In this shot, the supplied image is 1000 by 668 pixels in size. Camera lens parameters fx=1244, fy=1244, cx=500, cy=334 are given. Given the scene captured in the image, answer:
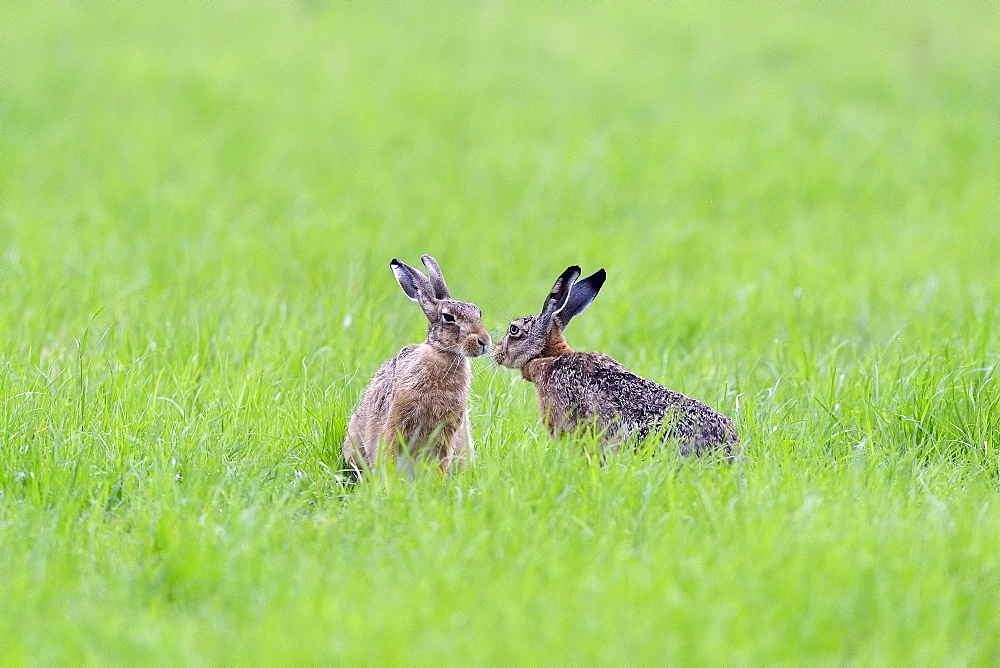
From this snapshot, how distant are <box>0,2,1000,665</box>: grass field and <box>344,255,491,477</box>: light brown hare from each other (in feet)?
0.51

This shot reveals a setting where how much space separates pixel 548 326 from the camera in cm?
632

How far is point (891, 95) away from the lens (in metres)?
15.8

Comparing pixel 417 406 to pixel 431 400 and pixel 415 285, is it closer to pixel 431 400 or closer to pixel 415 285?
pixel 431 400

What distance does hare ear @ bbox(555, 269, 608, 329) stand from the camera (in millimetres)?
6234

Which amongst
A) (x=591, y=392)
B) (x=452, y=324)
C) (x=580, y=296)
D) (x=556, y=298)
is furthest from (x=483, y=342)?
(x=580, y=296)

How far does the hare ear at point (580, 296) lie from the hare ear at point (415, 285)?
72 cm

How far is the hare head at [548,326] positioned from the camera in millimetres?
6250

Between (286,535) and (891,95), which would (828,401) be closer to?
→ (286,535)

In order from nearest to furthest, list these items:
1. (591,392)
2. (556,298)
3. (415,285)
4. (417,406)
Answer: (417,406)
(591,392)
(415,285)
(556,298)

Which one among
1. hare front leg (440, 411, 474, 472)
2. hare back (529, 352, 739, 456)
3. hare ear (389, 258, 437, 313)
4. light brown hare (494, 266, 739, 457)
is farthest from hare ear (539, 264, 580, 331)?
hare front leg (440, 411, 474, 472)

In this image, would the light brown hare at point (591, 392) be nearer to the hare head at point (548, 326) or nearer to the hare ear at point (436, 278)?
the hare head at point (548, 326)

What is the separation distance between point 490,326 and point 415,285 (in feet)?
6.89

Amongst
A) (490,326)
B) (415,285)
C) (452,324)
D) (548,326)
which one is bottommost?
(490,326)

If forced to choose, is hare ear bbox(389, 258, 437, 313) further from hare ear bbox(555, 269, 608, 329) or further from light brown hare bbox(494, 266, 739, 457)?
hare ear bbox(555, 269, 608, 329)
